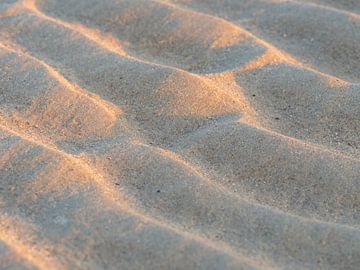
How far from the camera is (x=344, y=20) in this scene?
2.46 meters

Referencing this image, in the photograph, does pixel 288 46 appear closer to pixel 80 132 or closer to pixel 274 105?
pixel 274 105

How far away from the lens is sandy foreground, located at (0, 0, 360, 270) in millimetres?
1528

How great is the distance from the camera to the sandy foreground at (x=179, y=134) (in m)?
1.53

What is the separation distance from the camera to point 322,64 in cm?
230

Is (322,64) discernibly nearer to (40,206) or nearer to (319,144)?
(319,144)

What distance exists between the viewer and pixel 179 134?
1.93m

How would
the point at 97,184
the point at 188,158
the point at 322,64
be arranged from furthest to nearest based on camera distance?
the point at 322,64, the point at 188,158, the point at 97,184

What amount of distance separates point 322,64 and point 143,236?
1074mm

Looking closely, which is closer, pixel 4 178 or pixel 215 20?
pixel 4 178

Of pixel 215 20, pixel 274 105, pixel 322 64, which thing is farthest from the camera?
pixel 215 20

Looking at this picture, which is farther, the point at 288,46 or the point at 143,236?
the point at 288,46

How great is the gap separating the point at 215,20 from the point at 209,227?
3.55ft

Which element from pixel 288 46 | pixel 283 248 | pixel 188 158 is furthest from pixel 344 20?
pixel 283 248

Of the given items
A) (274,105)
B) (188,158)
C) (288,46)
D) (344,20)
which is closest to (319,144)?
(274,105)
